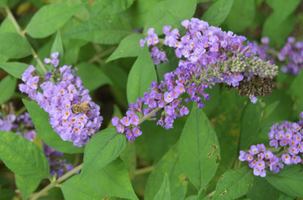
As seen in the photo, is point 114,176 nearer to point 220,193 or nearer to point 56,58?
point 220,193

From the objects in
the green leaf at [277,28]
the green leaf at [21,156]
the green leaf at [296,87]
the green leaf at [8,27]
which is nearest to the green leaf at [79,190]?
the green leaf at [21,156]

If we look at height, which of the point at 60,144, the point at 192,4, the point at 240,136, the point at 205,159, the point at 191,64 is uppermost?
the point at 192,4

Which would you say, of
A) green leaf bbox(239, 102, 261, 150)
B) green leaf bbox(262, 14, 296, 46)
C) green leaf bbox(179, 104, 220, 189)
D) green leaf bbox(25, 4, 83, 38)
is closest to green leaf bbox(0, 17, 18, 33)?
green leaf bbox(25, 4, 83, 38)

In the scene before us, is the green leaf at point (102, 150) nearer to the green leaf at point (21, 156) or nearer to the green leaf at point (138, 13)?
the green leaf at point (21, 156)

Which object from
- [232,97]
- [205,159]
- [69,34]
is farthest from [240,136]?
[69,34]

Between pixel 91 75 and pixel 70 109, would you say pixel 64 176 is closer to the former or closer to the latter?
pixel 70 109

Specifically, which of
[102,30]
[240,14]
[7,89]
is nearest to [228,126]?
[240,14]
